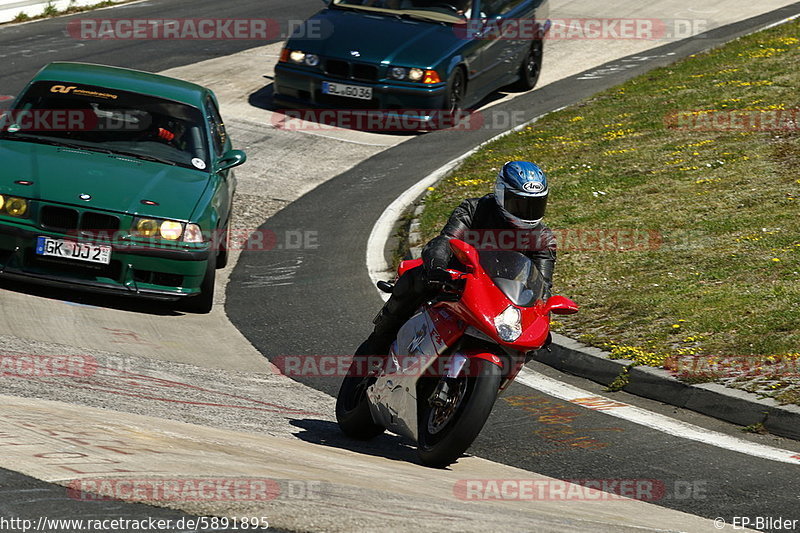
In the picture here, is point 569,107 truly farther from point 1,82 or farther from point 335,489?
point 335,489

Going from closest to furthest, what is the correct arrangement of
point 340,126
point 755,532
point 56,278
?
1. point 755,532
2. point 56,278
3. point 340,126

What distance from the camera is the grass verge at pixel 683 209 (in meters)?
9.20

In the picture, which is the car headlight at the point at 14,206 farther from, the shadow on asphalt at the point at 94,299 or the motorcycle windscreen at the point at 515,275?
the motorcycle windscreen at the point at 515,275

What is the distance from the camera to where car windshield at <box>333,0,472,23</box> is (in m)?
17.8

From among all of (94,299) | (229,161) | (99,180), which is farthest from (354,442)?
(229,161)

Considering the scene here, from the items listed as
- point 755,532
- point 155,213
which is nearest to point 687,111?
point 155,213

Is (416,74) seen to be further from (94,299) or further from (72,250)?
(72,250)

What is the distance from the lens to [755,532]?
5691 mm

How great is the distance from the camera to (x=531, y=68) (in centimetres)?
2052

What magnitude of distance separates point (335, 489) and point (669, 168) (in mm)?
10385

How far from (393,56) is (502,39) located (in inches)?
103

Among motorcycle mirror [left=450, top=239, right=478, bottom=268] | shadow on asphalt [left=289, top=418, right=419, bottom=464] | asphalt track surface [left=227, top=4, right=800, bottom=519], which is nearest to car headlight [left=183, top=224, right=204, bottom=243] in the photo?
asphalt track surface [left=227, top=4, right=800, bottom=519]

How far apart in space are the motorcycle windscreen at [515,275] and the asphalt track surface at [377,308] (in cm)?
114

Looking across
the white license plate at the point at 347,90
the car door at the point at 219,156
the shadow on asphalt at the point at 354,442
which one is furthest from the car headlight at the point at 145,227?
the white license plate at the point at 347,90
